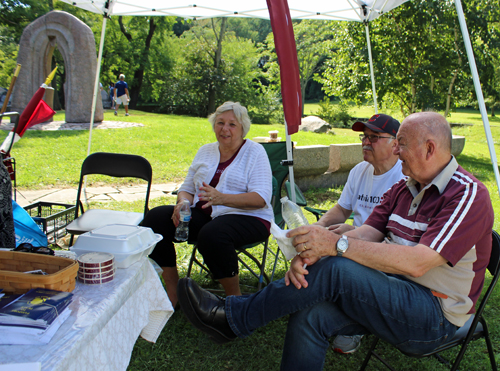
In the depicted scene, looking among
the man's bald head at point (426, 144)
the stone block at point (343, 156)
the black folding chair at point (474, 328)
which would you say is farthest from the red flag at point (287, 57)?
the stone block at point (343, 156)

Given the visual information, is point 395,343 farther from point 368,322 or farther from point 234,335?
point 234,335

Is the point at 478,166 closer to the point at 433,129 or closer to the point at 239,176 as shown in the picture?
the point at 239,176

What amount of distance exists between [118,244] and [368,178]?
70.1 inches

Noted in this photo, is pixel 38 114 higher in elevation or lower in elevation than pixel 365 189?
higher

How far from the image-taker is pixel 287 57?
2.82 meters

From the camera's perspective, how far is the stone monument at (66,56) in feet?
38.8

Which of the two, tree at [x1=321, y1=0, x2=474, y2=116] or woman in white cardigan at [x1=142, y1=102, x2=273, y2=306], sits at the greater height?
tree at [x1=321, y1=0, x2=474, y2=116]

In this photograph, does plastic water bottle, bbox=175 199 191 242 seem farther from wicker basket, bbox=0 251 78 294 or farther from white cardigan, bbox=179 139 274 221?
wicker basket, bbox=0 251 78 294

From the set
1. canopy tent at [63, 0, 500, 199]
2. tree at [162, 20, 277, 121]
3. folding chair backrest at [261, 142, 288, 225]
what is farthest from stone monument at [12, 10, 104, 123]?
tree at [162, 20, 277, 121]

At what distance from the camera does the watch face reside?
1652 millimetres

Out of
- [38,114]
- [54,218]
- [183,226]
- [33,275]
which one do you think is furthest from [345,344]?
[38,114]

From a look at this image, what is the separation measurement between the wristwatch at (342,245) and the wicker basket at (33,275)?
1.02 metres

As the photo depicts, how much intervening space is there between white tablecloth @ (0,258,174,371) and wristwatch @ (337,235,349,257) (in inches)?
31.2

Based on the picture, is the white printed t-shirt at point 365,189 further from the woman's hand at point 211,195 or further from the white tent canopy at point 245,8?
the white tent canopy at point 245,8
